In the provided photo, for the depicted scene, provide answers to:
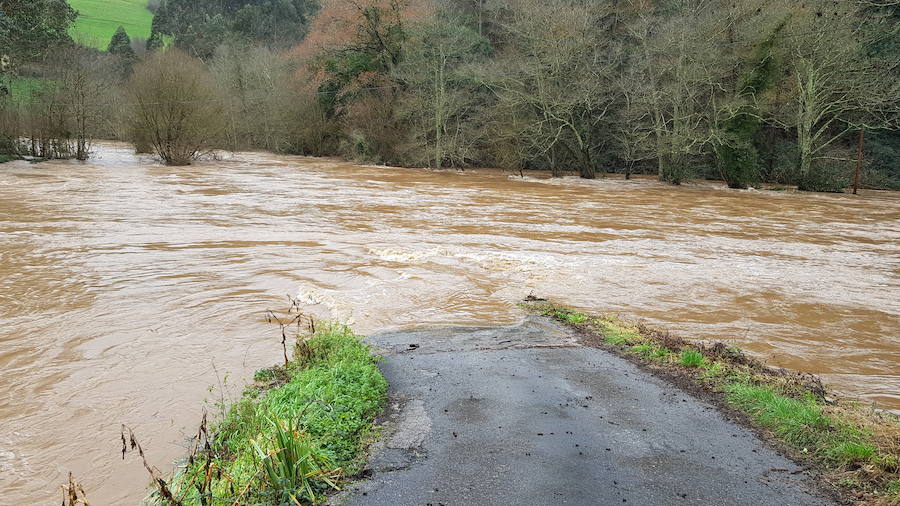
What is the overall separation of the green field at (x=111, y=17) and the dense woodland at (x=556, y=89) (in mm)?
56258

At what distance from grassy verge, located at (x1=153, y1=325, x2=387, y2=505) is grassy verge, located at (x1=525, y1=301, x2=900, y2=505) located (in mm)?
3436

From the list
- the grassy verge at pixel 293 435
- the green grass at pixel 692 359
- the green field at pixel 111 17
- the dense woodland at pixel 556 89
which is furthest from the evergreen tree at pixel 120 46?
the green grass at pixel 692 359

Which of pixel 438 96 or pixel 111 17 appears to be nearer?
pixel 438 96

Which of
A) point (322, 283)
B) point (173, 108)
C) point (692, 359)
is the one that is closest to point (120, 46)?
point (173, 108)

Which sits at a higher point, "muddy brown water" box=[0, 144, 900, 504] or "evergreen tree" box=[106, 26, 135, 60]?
"evergreen tree" box=[106, 26, 135, 60]

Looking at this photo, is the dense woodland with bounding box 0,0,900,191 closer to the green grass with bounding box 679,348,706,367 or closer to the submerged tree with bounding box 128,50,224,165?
the submerged tree with bounding box 128,50,224,165

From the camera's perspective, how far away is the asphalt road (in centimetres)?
418

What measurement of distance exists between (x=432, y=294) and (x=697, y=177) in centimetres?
3073

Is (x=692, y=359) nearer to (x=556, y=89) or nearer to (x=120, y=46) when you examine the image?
(x=556, y=89)

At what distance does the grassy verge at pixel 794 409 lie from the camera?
4.37 meters

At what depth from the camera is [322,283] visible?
1199 cm

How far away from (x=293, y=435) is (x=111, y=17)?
12115 cm

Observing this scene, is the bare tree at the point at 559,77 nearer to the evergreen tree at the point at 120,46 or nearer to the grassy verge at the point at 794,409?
the grassy verge at the point at 794,409

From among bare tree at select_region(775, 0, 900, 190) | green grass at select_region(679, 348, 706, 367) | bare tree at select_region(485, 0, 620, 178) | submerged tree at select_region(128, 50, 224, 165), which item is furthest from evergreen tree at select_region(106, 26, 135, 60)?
green grass at select_region(679, 348, 706, 367)
